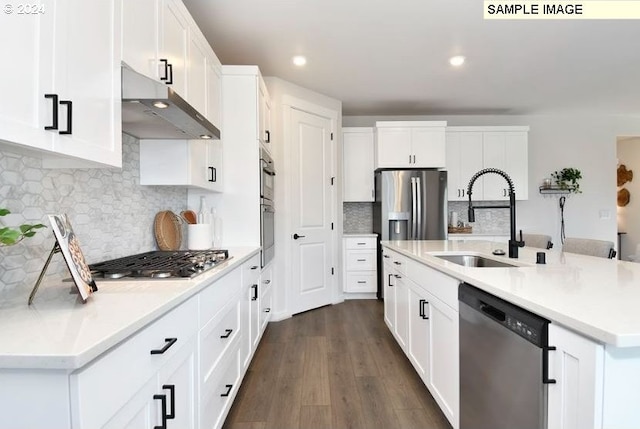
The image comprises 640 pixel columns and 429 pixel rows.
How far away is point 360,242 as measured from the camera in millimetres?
4453

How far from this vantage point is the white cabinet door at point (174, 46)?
5.38 feet

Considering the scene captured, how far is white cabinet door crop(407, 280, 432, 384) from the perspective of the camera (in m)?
1.88

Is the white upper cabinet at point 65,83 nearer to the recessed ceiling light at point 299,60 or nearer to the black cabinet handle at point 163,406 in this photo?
the black cabinet handle at point 163,406

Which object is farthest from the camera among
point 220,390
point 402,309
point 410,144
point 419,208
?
point 410,144

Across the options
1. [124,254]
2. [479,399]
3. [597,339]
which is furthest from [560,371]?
[124,254]

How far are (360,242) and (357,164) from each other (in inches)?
44.1

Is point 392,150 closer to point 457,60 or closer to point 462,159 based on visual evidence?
point 462,159

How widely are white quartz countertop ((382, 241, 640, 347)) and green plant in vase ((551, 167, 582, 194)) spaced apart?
13.3ft

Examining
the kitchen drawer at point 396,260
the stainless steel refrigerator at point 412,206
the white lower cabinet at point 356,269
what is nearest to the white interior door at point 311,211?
the white lower cabinet at point 356,269

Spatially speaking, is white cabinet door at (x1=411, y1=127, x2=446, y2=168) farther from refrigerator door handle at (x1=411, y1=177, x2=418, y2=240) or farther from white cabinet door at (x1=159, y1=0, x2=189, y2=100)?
white cabinet door at (x1=159, y1=0, x2=189, y2=100)

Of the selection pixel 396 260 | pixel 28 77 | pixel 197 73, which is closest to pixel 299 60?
pixel 197 73

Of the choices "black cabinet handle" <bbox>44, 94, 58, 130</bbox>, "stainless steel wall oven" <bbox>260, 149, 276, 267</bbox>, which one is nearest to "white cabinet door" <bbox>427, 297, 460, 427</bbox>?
"stainless steel wall oven" <bbox>260, 149, 276, 267</bbox>

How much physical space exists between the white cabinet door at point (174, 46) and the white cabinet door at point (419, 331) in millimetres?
1815

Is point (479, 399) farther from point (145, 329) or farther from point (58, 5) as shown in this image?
point (58, 5)
